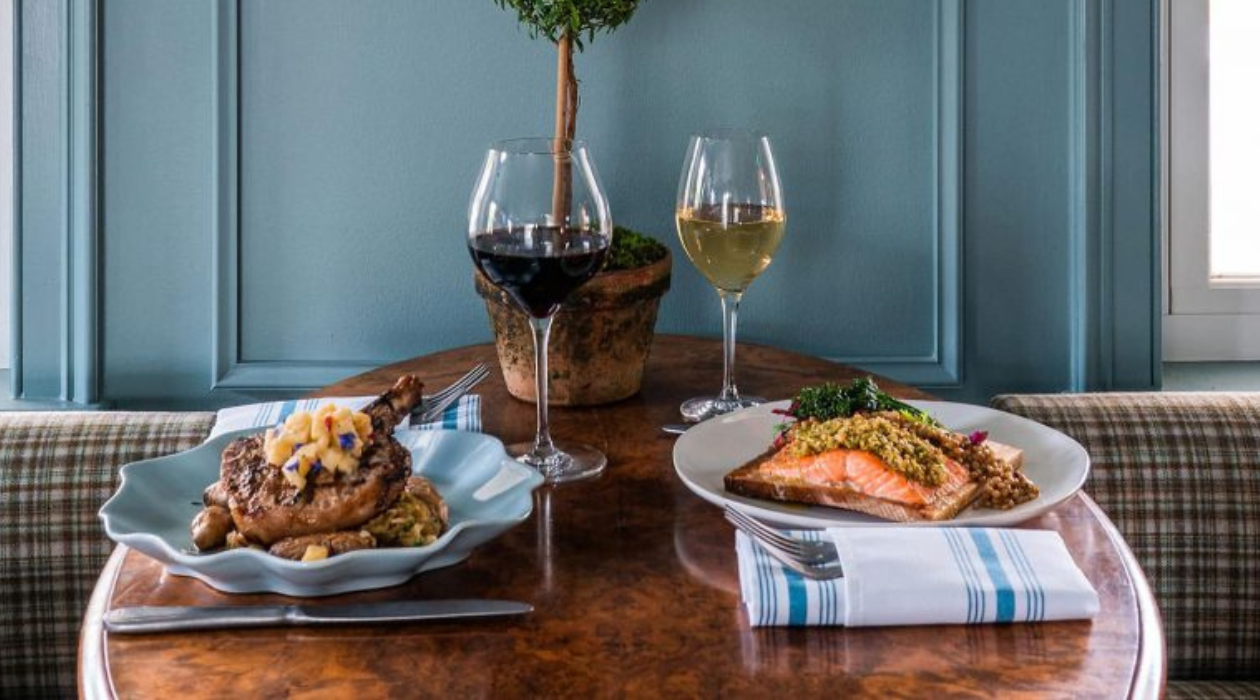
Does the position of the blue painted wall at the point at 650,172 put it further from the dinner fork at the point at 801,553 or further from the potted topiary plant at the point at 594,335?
the dinner fork at the point at 801,553

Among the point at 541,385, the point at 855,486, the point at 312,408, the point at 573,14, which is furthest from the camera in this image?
the point at 573,14

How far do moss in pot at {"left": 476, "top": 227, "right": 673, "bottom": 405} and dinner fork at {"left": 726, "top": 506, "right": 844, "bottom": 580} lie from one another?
58 cm

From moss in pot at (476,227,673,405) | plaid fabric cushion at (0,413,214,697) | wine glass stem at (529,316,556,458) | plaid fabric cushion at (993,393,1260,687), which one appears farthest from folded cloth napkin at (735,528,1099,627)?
plaid fabric cushion at (0,413,214,697)

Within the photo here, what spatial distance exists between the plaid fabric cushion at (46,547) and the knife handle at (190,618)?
28.5 inches

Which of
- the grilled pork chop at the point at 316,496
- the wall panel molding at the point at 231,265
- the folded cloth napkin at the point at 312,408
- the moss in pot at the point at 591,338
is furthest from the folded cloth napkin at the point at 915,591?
the wall panel molding at the point at 231,265

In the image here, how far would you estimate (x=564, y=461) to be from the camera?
55.4 inches

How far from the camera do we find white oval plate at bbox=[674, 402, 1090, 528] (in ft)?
3.81

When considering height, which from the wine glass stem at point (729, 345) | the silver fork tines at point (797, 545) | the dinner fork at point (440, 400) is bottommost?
the silver fork tines at point (797, 545)

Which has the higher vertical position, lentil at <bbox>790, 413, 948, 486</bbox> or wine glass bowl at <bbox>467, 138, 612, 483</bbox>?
wine glass bowl at <bbox>467, 138, 612, 483</bbox>

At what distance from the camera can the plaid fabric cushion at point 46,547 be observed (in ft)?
5.53

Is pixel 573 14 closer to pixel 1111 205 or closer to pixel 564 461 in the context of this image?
pixel 564 461

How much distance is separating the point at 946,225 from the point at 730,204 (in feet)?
2.21

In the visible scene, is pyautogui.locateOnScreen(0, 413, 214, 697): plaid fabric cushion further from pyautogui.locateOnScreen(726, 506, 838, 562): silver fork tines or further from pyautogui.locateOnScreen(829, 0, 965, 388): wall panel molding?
pyautogui.locateOnScreen(829, 0, 965, 388): wall panel molding

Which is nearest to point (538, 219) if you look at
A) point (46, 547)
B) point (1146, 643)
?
point (1146, 643)
